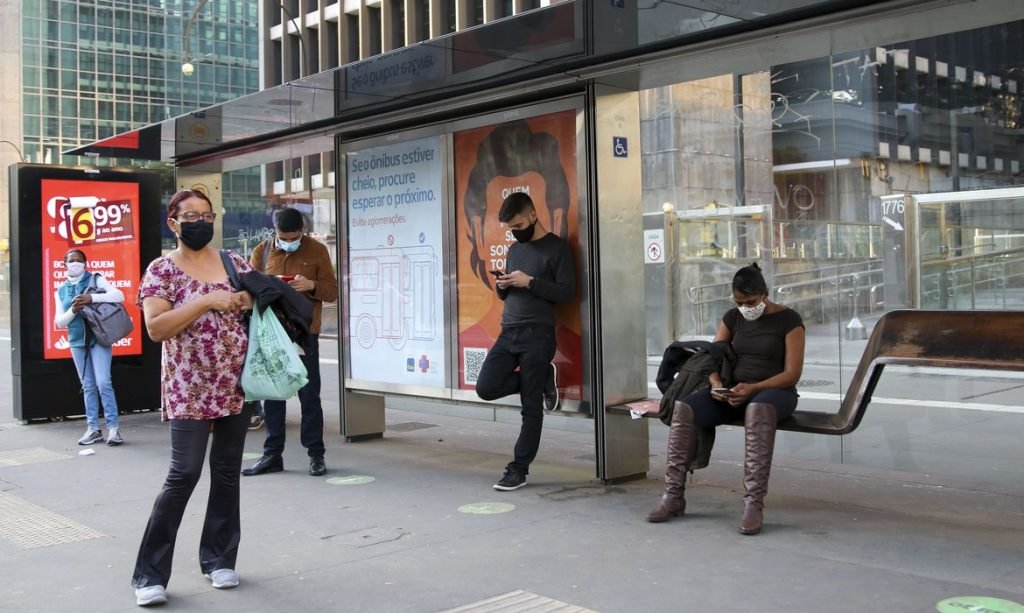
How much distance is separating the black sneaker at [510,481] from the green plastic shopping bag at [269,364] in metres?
2.36

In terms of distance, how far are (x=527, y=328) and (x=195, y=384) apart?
2732 millimetres

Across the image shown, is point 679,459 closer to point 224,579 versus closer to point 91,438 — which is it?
point 224,579

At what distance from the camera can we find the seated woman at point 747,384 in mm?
5832

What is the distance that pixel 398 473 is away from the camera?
24.9 ft

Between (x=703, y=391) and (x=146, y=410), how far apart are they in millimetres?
7284

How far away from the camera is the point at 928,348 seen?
5969mm

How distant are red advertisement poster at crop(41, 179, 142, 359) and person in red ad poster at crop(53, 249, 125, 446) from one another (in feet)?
4.20

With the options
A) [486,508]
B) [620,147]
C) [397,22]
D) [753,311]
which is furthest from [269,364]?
[397,22]

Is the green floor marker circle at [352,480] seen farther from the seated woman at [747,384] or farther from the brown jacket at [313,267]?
the seated woman at [747,384]

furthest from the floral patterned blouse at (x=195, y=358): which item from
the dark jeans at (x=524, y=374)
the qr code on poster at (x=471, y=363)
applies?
the qr code on poster at (x=471, y=363)

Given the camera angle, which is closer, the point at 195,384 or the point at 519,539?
the point at 195,384

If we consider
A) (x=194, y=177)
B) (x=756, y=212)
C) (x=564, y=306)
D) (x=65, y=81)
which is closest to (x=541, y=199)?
(x=564, y=306)

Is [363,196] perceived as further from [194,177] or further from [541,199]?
[194,177]

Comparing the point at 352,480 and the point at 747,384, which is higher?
the point at 747,384
